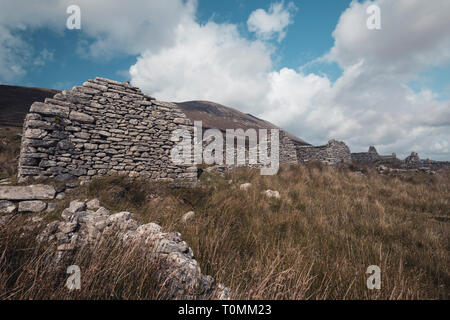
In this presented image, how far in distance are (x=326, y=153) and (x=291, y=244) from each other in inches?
598

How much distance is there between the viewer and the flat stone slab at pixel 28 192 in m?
4.05

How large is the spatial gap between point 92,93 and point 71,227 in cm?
521

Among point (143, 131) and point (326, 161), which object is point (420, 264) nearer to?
point (143, 131)

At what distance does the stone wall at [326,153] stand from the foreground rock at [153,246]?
1617cm

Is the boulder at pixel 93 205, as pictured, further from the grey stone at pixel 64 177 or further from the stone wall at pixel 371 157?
the stone wall at pixel 371 157

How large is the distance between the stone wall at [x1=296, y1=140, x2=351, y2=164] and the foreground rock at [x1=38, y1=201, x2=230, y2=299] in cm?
1617

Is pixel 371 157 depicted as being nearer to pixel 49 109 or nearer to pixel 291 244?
pixel 291 244

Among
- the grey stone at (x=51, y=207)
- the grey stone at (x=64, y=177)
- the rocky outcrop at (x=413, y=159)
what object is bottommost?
the grey stone at (x=51, y=207)

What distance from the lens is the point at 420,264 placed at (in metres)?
2.45

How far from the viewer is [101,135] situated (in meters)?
5.94

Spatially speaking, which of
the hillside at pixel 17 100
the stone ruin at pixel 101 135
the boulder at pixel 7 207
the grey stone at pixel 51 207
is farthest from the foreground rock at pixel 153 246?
the hillside at pixel 17 100

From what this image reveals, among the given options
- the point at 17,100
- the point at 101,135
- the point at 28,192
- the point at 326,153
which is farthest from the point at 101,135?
the point at 17,100

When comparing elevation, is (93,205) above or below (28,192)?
below
